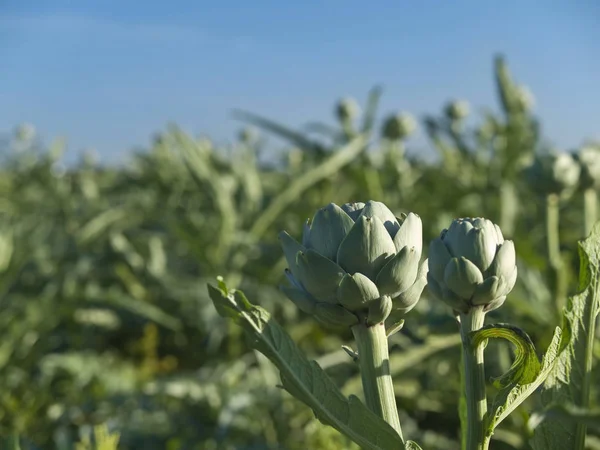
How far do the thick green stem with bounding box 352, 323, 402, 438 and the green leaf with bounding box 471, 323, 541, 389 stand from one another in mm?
52

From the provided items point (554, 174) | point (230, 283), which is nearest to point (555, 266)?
point (554, 174)

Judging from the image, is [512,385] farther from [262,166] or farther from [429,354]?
[262,166]

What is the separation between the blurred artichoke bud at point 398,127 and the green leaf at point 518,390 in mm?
1401

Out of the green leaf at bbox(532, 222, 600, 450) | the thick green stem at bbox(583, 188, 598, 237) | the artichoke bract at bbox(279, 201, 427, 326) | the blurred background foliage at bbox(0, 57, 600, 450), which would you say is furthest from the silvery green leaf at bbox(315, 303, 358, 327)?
the thick green stem at bbox(583, 188, 598, 237)

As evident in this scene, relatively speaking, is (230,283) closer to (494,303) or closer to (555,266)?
(555,266)

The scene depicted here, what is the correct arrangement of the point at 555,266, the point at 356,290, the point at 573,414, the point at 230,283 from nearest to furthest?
the point at 573,414 < the point at 356,290 < the point at 555,266 < the point at 230,283

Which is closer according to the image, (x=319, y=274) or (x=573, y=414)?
A: (x=573, y=414)

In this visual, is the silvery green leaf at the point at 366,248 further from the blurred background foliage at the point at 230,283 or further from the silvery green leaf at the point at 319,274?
the blurred background foliage at the point at 230,283

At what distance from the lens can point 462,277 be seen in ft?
1.35

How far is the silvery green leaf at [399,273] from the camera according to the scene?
15.8 inches

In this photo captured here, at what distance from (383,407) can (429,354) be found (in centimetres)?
61

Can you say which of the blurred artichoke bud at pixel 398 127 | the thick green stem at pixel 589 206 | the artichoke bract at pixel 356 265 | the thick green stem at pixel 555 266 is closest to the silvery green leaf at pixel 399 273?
the artichoke bract at pixel 356 265

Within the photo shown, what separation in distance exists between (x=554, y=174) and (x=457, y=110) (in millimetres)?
964

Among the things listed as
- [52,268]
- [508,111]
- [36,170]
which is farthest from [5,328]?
[508,111]
